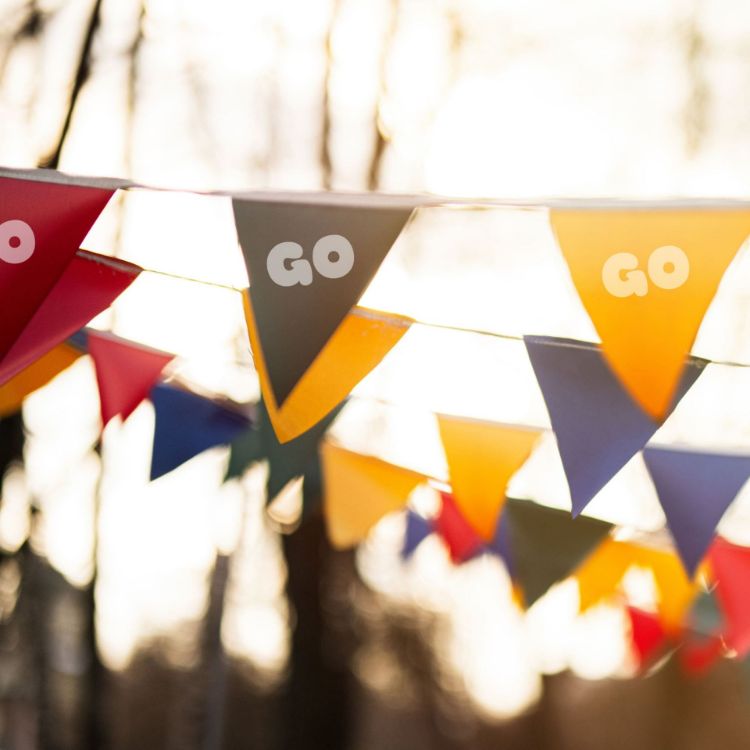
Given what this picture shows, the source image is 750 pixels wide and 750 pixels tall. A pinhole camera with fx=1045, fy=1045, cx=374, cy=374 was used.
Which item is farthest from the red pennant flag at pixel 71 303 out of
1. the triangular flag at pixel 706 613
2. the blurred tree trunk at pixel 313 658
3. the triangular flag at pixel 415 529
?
the blurred tree trunk at pixel 313 658

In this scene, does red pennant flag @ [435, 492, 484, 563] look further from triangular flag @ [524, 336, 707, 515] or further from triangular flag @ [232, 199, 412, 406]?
triangular flag @ [232, 199, 412, 406]

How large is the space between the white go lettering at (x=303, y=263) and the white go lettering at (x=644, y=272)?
453mm

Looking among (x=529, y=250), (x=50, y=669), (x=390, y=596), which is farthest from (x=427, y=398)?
(x=50, y=669)

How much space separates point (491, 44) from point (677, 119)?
0.95 metres

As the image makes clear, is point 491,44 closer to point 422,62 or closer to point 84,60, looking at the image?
point 422,62

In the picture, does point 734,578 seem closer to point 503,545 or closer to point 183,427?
point 503,545

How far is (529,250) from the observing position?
202 inches

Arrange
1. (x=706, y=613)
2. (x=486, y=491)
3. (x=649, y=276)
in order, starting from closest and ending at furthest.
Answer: (x=649, y=276), (x=486, y=491), (x=706, y=613)

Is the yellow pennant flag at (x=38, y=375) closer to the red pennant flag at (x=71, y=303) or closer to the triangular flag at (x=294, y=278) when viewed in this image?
the red pennant flag at (x=71, y=303)

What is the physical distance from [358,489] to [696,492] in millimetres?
1231

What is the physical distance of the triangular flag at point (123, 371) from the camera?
270 centimetres

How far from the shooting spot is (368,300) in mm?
5113

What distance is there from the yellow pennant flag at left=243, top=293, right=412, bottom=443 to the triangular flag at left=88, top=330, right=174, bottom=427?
2.52 ft

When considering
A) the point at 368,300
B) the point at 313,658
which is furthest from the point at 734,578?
the point at 313,658
